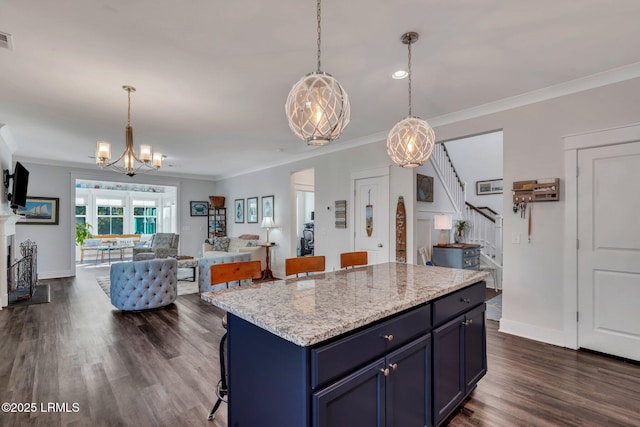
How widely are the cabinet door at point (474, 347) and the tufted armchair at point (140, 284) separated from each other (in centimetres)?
394

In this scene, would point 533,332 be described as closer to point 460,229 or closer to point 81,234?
point 460,229

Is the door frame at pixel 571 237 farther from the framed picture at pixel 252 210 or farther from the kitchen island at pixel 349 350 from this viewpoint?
the framed picture at pixel 252 210

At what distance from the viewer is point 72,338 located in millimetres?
3297

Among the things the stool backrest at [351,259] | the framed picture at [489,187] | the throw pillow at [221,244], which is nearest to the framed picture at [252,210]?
the throw pillow at [221,244]

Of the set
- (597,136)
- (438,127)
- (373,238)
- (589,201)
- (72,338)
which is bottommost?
(72,338)

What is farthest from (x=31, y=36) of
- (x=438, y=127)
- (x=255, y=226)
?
(x=255, y=226)

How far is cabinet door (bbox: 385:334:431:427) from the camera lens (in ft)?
4.73

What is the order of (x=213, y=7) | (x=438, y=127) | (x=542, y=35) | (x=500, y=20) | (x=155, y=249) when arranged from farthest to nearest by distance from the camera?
(x=155, y=249)
(x=438, y=127)
(x=542, y=35)
(x=500, y=20)
(x=213, y=7)

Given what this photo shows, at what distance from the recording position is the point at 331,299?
1.57 meters

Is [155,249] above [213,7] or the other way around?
the other way around

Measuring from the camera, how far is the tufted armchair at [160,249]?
23.4ft

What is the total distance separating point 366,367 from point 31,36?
3.06 meters

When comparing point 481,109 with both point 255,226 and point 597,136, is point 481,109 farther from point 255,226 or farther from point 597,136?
point 255,226

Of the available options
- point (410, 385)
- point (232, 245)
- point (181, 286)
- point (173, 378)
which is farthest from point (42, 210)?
point (410, 385)
